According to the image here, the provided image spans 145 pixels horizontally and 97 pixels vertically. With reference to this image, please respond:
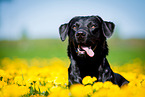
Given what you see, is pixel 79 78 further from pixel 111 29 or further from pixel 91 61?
pixel 111 29

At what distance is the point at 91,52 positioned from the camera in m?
3.95

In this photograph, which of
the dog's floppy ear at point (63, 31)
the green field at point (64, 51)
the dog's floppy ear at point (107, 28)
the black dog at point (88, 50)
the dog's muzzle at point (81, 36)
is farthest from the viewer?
the green field at point (64, 51)

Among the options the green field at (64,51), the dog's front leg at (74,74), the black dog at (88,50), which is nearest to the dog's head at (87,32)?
the black dog at (88,50)

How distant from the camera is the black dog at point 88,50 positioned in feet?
12.8

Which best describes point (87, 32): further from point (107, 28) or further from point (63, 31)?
point (63, 31)

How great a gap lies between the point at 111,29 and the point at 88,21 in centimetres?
53

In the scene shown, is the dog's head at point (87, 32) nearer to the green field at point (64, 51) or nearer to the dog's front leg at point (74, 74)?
the dog's front leg at point (74, 74)

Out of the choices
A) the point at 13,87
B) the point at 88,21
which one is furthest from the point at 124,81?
the point at 13,87

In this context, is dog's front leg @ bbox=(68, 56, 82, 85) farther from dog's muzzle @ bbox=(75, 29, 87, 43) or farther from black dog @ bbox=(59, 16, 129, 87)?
dog's muzzle @ bbox=(75, 29, 87, 43)

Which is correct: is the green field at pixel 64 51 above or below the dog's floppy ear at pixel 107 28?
below

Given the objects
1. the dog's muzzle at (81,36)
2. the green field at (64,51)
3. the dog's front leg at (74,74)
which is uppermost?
the dog's muzzle at (81,36)

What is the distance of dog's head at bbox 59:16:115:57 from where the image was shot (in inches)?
152

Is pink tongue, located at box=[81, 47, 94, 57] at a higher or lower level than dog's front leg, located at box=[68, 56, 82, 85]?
higher

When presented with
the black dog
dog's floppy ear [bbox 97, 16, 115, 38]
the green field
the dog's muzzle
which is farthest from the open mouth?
the green field
